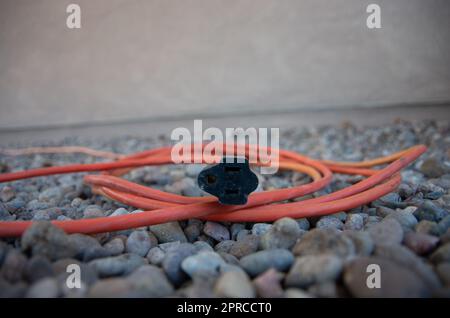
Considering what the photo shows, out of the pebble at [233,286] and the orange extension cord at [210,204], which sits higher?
the orange extension cord at [210,204]

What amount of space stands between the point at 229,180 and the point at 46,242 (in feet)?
1.19

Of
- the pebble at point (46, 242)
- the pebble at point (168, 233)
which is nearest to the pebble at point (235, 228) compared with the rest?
the pebble at point (168, 233)

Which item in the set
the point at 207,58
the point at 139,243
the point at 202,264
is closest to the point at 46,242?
the point at 139,243

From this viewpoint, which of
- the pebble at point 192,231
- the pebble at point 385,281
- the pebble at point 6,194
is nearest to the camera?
the pebble at point 385,281

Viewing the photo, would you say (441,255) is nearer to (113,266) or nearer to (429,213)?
(429,213)

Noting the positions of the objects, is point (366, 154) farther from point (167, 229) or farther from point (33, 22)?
point (33, 22)

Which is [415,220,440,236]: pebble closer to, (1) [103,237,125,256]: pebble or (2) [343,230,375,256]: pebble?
(2) [343,230,375,256]: pebble

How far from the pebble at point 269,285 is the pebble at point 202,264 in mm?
82

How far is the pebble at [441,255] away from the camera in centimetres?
50

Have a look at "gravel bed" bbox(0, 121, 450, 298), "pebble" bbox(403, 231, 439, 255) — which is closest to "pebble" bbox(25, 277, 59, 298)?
"gravel bed" bbox(0, 121, 450, 298)

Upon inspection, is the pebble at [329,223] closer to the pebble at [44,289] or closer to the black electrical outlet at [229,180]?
the black electrical outlet at [229,180]

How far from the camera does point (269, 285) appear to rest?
485 millimetres

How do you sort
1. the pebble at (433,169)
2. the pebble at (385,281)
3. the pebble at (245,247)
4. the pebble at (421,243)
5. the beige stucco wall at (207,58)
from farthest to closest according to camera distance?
1. the beige stucco wall at (207,58)
2. the pebble at (433,169)
3. the pebble at (245,247)
4. the pebble at (421,243)
5. the pebble at (385,281)
